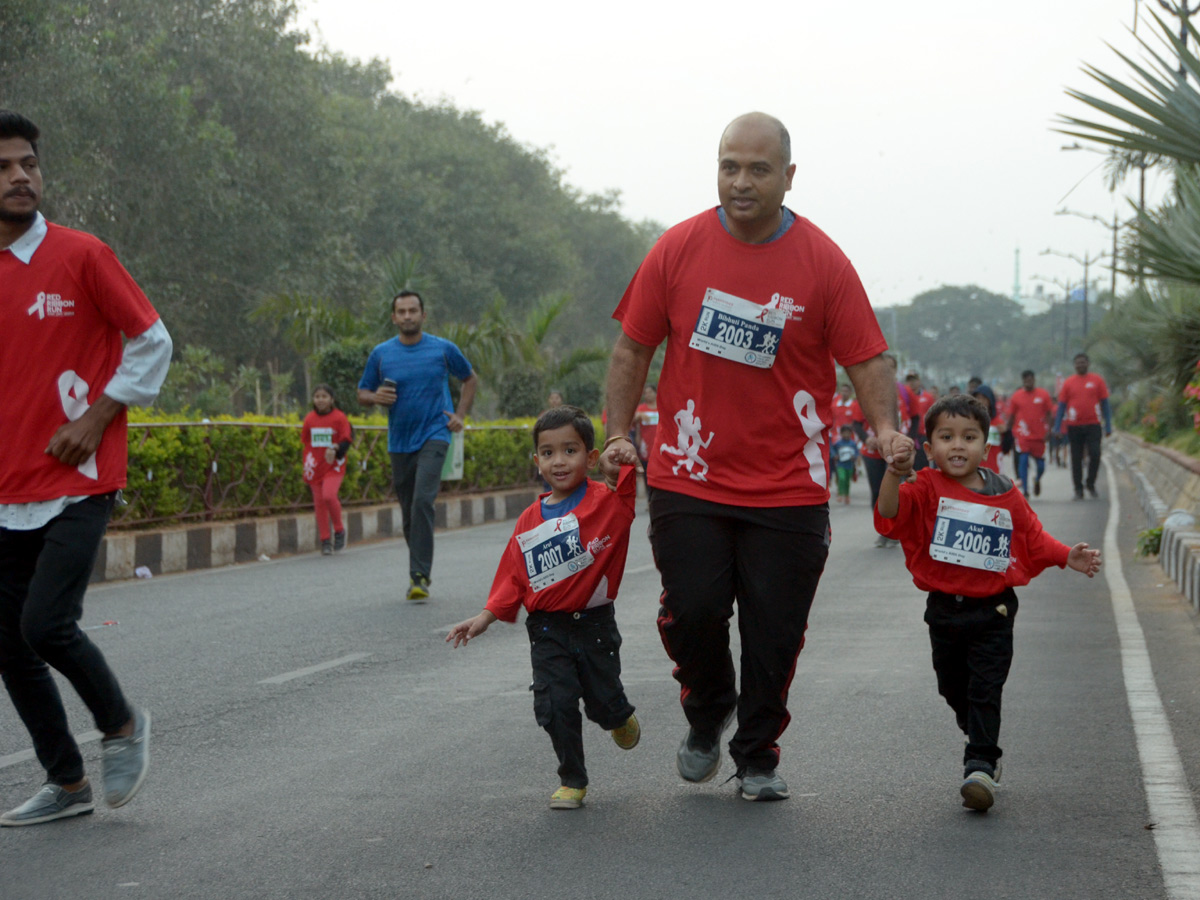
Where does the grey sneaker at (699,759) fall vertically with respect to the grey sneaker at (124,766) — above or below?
below

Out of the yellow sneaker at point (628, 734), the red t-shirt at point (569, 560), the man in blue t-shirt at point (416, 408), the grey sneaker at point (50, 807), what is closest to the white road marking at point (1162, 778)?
the yellow sneaker at point (628, 734)

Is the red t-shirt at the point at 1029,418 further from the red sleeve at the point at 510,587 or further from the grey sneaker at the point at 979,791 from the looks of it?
the red sleeve at the point at 510,587

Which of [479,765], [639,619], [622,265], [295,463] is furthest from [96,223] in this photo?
[622,265]

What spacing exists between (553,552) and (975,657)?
4.30 feet

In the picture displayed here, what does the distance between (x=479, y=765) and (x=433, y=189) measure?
155 ft

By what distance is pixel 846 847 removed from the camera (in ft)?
13.5

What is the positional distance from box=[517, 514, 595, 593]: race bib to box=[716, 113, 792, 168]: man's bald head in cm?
121

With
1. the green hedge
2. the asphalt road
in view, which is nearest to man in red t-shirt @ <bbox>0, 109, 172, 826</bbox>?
the asphalt road

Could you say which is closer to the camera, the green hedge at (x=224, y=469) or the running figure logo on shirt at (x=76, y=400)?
the running figure logo on shirt at (x=76, y=400)

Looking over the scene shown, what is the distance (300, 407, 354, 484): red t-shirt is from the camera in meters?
15.0

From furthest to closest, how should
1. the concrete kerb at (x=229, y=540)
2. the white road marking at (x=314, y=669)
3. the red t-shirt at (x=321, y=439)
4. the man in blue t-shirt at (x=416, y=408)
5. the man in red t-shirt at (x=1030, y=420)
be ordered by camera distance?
the man in red t-shirt at (x=1030, y=420), the red t-shirt at (x=321, y=439), the concrete kerb at (x=229, y=540), the man in blue t-shirt at (x=416, y=408), the white road marking at (x=314, y=669)

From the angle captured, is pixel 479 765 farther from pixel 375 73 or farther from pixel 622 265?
pixel 622 265

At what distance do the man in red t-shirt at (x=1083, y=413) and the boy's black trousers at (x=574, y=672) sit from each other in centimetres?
1752

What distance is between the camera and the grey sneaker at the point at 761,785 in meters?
4.63
